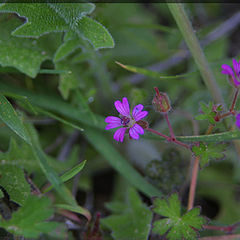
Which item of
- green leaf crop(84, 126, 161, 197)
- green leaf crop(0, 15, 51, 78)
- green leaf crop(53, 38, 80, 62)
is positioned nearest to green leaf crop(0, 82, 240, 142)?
green leaf crop(84, 126, 161, 197)

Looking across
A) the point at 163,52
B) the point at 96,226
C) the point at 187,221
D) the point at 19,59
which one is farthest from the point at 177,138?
the point at 163,52

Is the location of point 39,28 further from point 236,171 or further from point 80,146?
point 236,171

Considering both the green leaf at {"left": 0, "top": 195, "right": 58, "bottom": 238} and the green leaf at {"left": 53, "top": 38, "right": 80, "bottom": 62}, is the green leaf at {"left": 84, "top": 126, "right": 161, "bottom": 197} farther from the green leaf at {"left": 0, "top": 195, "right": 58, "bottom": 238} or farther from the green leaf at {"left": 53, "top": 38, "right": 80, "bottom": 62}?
the green leaf at {"left": 0, "top": 195, "right": 58, "bottom": 238}

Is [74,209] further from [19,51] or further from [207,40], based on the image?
[207,40]

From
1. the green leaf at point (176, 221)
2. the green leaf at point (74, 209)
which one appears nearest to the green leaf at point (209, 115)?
the green leaf at point (176, 221)

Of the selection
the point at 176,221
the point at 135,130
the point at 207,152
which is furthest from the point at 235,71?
the point at 176,221
